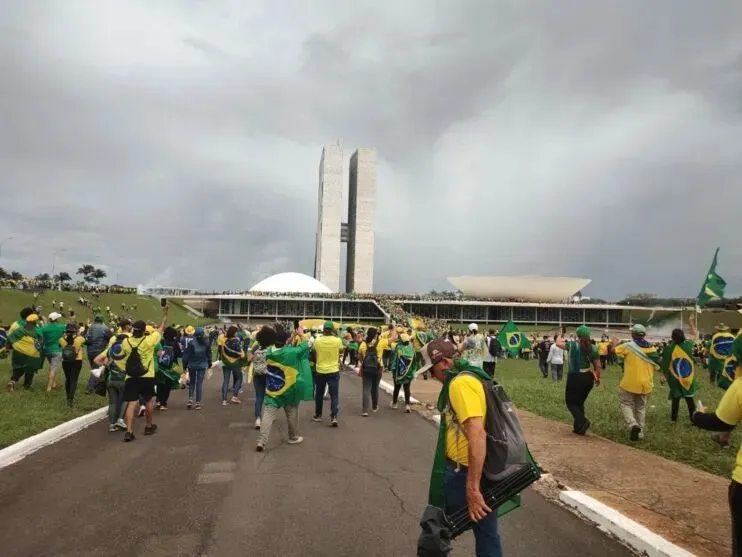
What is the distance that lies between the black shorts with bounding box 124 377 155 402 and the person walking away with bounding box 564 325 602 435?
20.8ft

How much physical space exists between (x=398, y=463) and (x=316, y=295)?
71.3 meters

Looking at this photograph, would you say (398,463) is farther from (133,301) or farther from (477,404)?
(133,301)

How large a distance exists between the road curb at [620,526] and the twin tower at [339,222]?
9292 centimetres

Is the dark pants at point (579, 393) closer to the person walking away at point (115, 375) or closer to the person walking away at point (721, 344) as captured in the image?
the person walking away at point (721, 344)

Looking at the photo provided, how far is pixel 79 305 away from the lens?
5025cm

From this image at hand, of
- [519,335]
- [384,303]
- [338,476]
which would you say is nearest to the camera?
[338,476]

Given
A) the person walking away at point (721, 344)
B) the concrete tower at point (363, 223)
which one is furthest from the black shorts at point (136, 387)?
the concrete tower at point (363, 223)

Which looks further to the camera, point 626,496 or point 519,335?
point 519,335

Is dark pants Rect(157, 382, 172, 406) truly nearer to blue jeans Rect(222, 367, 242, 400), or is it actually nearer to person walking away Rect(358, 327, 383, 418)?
blue jeans Rect(222, 367, 242, 400)

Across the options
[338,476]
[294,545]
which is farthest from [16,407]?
[294,545]

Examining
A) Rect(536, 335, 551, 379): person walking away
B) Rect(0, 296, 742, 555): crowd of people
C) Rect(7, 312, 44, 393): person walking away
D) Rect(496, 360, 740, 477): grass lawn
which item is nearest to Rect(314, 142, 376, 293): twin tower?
Rect(536, 335, 551, 379): person walking away

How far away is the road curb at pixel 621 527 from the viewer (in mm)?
4270

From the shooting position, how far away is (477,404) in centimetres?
313

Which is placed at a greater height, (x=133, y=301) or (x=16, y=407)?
(x=133, y=301)
